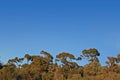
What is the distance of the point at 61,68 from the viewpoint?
55562 millimetres

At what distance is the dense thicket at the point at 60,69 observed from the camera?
45062mm

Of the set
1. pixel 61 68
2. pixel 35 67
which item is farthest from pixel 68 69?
pixel 35 67

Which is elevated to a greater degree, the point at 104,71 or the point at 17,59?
the point at 17,59

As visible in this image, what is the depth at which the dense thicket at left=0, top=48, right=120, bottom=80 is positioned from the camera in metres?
45.1

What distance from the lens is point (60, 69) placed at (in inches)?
2144

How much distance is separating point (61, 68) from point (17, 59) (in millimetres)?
9702

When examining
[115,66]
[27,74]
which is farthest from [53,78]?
[115,66]

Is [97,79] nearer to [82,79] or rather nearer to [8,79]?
[82,79]

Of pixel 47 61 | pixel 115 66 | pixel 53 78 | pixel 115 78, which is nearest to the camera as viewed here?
pixel 115 78

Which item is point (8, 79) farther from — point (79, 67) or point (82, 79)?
point (79, 67)

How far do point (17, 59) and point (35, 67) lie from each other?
7037 millimetres

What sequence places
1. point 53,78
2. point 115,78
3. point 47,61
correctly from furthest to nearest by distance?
1. point 47,61
2. point 53,78
3. point 115,78

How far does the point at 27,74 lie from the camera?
49.2 meters

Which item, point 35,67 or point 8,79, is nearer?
point 8,79
